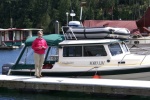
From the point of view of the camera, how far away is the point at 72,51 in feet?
62.2

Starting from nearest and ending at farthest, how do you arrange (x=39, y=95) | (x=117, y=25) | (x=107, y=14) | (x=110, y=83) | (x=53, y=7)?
(x=110, y=83) < (x=39, y=95) < (x=117, y=25) < (x=107, y=14) < (x=53, y=7)

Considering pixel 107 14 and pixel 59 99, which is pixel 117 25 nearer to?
pixel 59 99

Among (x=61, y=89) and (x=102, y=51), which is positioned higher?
(x=102, y=51)

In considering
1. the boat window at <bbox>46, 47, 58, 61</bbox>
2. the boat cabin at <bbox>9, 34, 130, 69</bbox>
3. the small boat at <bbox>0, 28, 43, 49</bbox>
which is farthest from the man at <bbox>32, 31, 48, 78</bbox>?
the small boat at <bbox>0, 28, 43, 49</bbox>

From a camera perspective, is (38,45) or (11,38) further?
(11,38)

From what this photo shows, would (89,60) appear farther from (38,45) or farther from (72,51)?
(38,45)

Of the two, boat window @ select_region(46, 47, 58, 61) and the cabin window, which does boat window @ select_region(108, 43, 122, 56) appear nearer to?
boat window @ select_region(46, 47, 58, 61)

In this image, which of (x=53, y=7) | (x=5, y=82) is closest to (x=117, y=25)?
(x=5, y=82)

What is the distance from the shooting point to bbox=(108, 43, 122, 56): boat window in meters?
18.8

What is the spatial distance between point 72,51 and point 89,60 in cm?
82

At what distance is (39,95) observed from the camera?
59.9ft

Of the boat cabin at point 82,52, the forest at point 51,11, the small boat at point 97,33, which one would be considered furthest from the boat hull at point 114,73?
the forest at point 51,11

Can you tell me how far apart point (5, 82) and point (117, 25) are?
15566 millimetres

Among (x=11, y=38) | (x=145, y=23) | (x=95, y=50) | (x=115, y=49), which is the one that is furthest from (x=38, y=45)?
(x=11, y=38)
